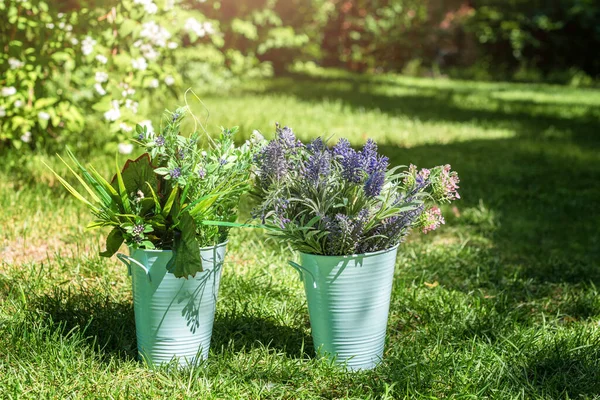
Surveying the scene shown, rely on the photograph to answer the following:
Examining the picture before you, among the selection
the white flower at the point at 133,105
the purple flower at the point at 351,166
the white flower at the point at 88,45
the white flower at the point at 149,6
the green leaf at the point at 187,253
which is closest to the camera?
the green leaf at the point at 187,253

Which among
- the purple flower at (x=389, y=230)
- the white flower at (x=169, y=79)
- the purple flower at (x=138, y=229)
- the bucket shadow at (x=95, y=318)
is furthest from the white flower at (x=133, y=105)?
the purple flower at (x=389, y=230)

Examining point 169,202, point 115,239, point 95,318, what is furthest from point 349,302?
point 95,318

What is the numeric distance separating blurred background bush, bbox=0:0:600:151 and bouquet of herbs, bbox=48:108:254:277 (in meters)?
1.74

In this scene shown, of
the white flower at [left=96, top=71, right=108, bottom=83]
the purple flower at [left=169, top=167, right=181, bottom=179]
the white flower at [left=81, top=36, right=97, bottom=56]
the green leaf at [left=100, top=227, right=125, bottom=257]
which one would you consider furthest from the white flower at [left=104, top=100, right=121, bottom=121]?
the purple flower at [left=169, top=167, right=181, bottom=179]

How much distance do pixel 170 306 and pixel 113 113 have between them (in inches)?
84.3

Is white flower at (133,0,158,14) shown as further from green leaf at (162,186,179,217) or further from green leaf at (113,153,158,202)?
green leaf at (162,186,179,217)

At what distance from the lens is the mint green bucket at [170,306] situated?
80.6 inches

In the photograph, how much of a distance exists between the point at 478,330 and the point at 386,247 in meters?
0.58

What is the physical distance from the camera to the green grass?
6.79 ft

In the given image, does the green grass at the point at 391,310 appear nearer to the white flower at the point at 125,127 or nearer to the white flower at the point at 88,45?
the white flower at the point at 125,127

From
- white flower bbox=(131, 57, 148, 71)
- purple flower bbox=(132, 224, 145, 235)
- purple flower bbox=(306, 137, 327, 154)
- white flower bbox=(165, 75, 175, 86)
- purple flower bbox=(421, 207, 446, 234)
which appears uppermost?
purple flower bbox=(306, 137, 327, 154)

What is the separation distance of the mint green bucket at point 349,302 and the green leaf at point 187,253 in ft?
0.91

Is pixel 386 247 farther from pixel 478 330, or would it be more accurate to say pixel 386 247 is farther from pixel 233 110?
pixel 233 110

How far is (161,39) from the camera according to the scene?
4.02 m
